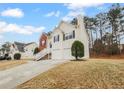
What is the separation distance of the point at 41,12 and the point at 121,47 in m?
19.4

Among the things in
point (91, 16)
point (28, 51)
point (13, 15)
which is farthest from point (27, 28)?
point (28, 51)

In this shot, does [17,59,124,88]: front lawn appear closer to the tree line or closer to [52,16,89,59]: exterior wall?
[52,16,89,59]: exterior wall

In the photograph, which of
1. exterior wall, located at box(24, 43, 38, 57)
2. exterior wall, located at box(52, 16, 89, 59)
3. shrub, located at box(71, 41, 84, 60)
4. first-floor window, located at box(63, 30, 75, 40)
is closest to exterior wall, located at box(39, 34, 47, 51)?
exterior wall, located at box(52, 16, 89, 59)

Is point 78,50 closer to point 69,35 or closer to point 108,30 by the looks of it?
point 69,35

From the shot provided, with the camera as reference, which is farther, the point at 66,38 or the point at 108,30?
the point at 108,30

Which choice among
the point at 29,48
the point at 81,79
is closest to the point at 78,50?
the point at 81,79

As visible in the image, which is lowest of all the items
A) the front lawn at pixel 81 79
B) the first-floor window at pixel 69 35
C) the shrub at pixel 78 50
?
the front lawn at pixel 81 79

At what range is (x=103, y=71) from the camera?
1473 cm

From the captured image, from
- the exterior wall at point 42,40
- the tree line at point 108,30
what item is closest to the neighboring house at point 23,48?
the exterior wall at point 42,40

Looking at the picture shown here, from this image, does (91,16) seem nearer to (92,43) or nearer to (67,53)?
(92,43)

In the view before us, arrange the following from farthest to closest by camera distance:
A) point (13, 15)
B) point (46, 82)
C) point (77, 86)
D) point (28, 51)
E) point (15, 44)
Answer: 1. point (15, 44)
2. point (28, 51)
3. point (13, 15)
4. point (46, 82)
5. point (77, 86)

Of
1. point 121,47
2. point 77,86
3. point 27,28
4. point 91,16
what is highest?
point 91,16

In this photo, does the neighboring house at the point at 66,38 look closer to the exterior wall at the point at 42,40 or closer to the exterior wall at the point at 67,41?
the exterior wall at the point at 67,41

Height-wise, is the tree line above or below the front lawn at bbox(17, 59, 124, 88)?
above
